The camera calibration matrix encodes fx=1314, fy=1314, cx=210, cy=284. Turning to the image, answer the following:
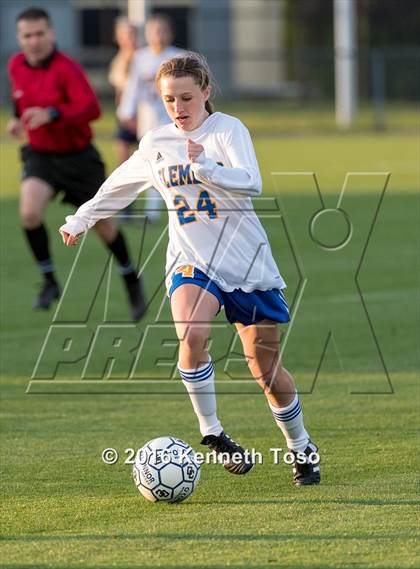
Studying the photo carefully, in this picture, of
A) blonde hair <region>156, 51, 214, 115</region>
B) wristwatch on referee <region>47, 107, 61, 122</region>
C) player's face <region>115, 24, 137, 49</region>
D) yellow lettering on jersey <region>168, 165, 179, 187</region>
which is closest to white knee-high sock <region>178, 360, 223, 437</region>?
yellow lettering on jersey <region>168, 165, 179, 187</region>

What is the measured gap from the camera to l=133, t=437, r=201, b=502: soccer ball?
5679 mm

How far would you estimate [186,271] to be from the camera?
19.8 feet

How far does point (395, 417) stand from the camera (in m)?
7.29

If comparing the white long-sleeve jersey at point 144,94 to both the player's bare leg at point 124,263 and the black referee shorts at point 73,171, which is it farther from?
the player's bare leg at point 124,263

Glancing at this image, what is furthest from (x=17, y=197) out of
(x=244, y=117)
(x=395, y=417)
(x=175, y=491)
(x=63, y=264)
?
(x=244, y=117)

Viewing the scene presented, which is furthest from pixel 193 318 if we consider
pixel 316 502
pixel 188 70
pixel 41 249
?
pixel 41 249

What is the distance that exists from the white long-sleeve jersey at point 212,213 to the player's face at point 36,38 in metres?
5.03

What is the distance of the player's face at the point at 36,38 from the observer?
10914mm

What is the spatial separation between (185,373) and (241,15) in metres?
39.8

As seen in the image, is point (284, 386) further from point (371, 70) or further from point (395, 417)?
point (371, 70)

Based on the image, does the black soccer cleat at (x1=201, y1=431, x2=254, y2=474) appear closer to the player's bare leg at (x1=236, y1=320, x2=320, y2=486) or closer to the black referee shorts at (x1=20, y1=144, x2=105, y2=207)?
the player's bare leg at (x1=236, y1=320, x2=320, y2=486)

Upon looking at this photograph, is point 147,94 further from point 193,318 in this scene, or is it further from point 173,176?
point 193,318

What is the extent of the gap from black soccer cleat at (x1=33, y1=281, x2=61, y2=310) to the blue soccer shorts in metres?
5.12

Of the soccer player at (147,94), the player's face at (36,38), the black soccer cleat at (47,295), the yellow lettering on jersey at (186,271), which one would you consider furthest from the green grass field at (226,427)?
the soccer player at (147,94)
